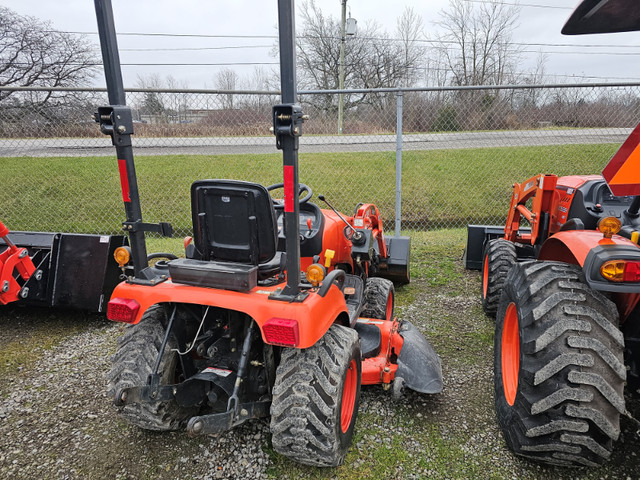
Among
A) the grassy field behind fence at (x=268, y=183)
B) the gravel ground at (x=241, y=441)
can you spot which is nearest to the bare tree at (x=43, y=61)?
the grassy field behind fence at (x=268, y=183)

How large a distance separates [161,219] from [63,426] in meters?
6.26

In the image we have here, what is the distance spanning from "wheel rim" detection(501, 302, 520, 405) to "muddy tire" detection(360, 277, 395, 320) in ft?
3.97

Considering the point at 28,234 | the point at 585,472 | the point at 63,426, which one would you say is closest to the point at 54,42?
the point at 28,234

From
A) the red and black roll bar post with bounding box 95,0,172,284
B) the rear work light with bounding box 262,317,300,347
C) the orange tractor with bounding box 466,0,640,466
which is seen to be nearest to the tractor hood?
the orange tractor with bounding box 466,0,640,466

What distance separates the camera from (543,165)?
10922 mm

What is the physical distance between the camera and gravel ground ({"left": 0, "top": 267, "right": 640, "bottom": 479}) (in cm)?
248

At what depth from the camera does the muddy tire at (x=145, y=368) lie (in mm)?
2426

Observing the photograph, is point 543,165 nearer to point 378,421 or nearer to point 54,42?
point 378,421

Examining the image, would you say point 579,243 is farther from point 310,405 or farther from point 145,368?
point 145,368

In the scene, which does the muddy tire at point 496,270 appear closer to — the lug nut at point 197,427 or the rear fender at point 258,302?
the rear fender at point 258,302

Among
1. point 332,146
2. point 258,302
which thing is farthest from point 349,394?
point 332,146

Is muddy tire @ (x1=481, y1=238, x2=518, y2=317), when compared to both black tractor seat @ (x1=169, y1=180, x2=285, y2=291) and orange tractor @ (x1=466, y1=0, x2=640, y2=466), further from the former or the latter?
black tractor seat @ (x1=169, y1=180, x2=285, y2=291)

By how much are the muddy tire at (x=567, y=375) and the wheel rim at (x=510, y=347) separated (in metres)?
0.48

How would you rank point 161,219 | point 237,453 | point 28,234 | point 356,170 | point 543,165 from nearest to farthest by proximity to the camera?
point 237,453 → point 28,234 → point 161,219 → point 356,170 → point 543,165
